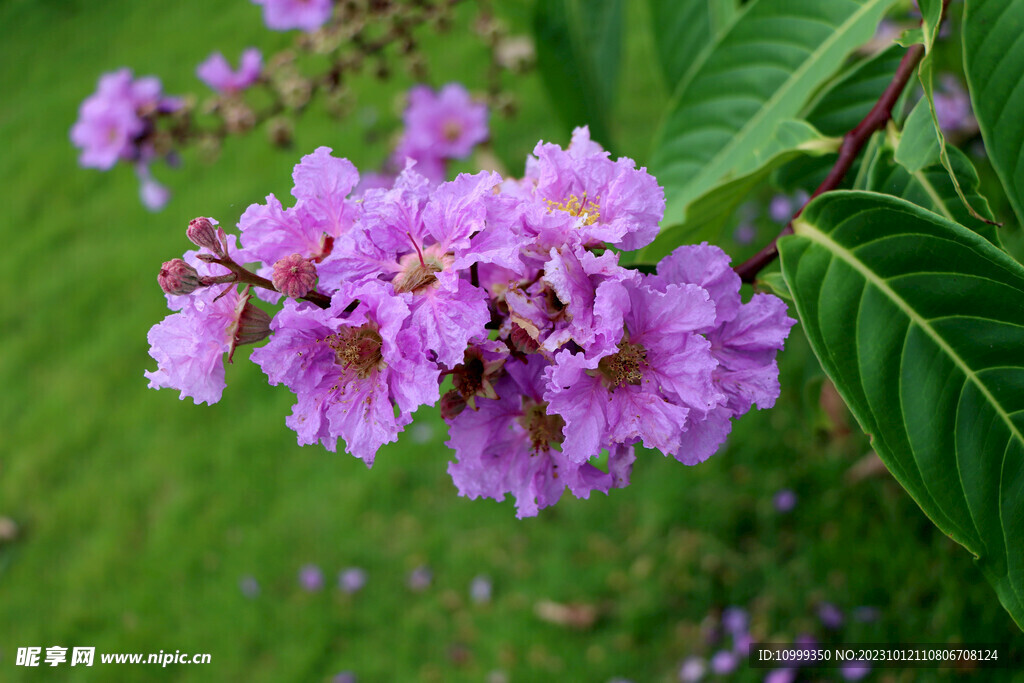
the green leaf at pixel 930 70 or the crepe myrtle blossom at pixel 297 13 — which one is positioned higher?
the crepe myrtle blossom at pixel 297 13

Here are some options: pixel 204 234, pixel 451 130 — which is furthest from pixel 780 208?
pixel 204 234

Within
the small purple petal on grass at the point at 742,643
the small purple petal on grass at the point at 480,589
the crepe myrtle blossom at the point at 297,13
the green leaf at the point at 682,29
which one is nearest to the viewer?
the green leaf at the point at 682,29

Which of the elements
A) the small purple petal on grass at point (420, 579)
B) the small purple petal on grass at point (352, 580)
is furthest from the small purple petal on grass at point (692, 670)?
the small purple petal on grass at point (352, 580)

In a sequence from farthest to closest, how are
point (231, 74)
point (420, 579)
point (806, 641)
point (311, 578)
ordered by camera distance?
point (311, 578) → point (420, 579) → point (806, 641) → point (231, 74)

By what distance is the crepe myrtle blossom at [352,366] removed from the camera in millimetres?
918

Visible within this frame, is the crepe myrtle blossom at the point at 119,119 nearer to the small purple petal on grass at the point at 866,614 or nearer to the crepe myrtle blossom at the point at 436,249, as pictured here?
the crepe myrtle blossom at the point at 436,249

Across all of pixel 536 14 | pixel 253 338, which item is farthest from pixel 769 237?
pixel 253 338

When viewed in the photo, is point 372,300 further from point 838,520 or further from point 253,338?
point 838,520

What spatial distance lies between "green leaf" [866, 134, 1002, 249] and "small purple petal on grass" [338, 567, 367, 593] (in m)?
3.05

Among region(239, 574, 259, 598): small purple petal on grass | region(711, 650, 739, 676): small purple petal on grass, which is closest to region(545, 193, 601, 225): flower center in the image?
region(711, 650, 739, 676): small purple petal on grass

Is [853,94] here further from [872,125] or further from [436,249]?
[436,249]

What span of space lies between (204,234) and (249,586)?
3.25 metres

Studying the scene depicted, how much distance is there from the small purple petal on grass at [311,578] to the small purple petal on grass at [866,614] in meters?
2.27

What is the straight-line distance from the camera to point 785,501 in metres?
3.20
